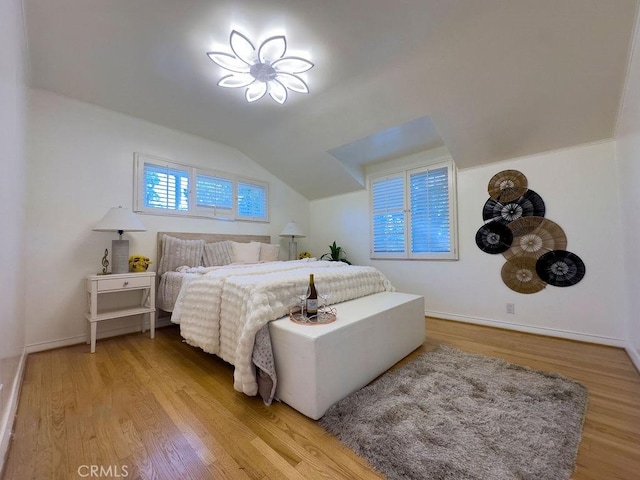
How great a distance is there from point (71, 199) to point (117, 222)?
0.59m

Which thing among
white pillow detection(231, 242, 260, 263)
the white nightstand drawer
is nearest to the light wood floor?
the white nightstand drawer

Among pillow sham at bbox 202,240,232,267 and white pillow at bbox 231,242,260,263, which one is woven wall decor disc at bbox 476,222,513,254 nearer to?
white pillow at bbox 231,242,260,263

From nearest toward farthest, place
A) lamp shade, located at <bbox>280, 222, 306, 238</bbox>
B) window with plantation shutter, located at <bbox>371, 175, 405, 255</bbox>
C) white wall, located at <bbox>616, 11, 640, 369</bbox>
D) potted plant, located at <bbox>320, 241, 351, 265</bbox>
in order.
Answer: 1. white wall, located at <bbox>616, 11, 640, 369</bbox>
2. window with plantation shutter, located at <bbox>371, 175, 405, 255</bbox>
3. lamp shade, located at <bbox>280, 222, 306, 238</bbox>
4. potted plant, located at <bbox>320, 241, 351, 265</bbox>

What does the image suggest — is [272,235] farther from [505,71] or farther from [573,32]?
[573,32]

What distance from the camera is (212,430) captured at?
4.28 feet

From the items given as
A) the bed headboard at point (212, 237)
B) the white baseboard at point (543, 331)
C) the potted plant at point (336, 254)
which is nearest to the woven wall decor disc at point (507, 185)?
the white baseboard at point (543, 331)

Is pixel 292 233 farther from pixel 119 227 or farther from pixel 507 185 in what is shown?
pixel 507 185

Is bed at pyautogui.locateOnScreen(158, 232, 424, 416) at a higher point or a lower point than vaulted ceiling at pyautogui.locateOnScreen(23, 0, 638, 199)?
lower

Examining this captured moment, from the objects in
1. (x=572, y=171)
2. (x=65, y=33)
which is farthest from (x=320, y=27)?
(x=572, y=171)

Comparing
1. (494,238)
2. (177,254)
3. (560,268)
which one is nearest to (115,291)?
(177,254)

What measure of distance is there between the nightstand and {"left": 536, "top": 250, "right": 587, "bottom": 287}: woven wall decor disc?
410cm

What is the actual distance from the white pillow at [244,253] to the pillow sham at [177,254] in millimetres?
474

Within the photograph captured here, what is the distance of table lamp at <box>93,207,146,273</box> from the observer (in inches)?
97.6

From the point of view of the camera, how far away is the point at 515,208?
9.30 ft
